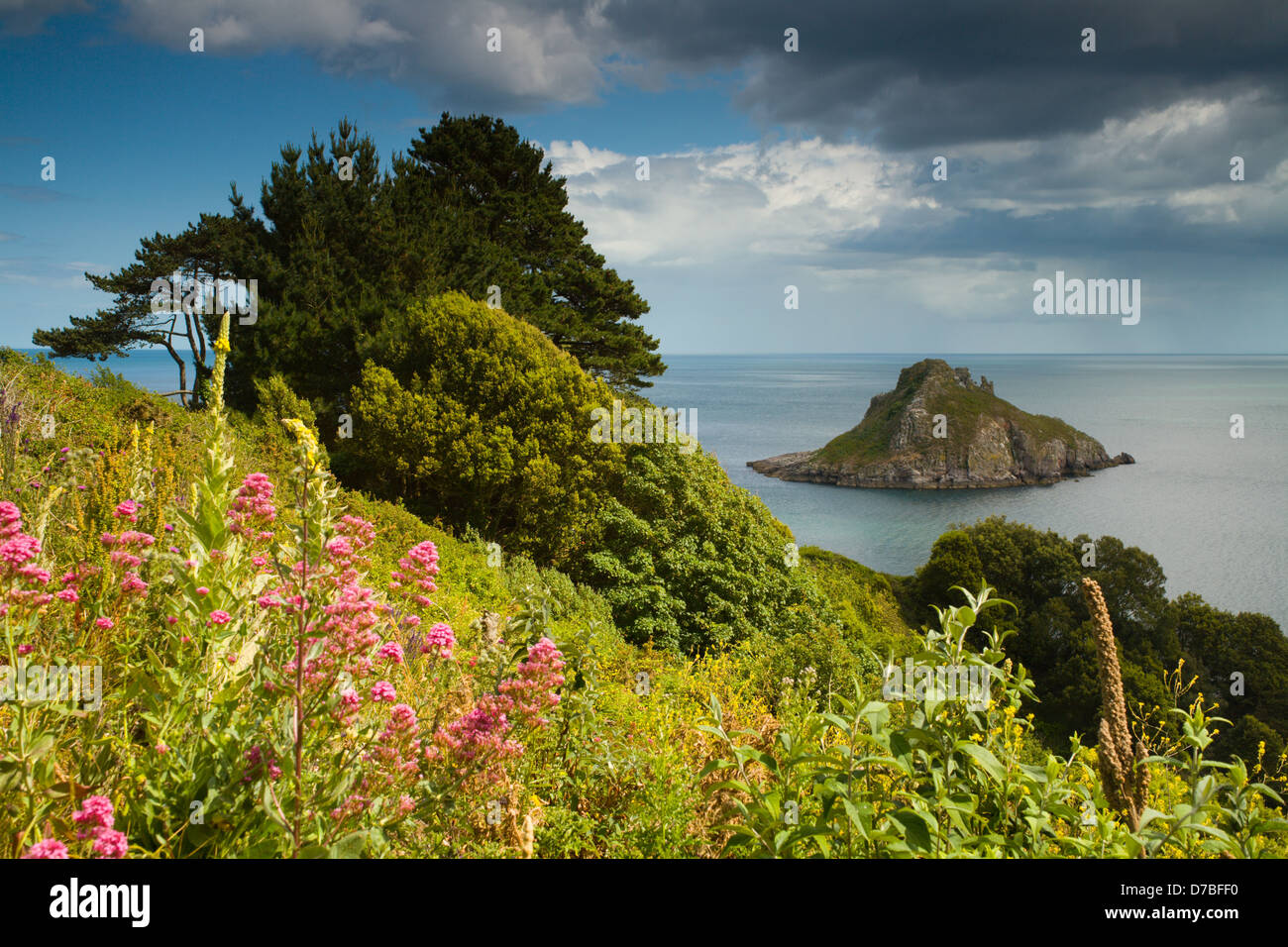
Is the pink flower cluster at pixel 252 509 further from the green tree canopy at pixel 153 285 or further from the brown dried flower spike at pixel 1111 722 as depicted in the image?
the green tree canopy at pixel 153 285

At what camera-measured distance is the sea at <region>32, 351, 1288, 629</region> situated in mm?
48125

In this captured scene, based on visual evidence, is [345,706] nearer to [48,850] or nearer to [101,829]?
[101,829]

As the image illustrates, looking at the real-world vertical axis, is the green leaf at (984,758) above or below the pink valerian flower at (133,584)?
below

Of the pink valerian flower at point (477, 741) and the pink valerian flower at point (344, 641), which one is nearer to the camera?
the pink valerian flower at point (344, 641)

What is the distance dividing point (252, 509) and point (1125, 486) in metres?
75.4

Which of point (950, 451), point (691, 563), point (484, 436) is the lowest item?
point (691, 563)

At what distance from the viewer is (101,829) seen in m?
1.79


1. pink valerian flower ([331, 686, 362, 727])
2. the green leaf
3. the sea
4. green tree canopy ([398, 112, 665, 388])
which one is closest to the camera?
the green leaf

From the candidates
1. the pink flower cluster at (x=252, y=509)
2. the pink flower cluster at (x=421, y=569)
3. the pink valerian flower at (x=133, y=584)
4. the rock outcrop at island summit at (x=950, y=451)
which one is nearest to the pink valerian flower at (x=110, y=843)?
the pink flower cluster at (x=252, y=509)

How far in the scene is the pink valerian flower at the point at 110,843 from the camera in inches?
69.3

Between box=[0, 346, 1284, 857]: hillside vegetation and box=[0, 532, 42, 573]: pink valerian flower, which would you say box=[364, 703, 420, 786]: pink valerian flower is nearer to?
box=[0, 346, 1284, 857]: hillside vegetation

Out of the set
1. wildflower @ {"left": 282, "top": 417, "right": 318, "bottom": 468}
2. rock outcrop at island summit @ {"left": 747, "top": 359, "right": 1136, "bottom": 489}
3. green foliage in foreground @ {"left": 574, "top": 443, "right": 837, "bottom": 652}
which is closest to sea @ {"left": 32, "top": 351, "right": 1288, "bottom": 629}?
rock outcrop at island summit @ {"left": 747, "top": 359, "right": 1136, "bottom": 489}

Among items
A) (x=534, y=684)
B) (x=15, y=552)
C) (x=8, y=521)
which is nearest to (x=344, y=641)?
(x=534, y=684)

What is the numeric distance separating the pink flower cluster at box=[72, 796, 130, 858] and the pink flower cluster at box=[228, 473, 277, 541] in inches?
40.3
